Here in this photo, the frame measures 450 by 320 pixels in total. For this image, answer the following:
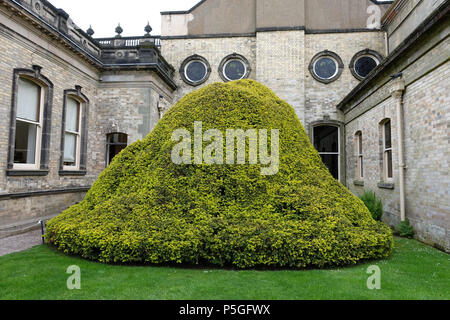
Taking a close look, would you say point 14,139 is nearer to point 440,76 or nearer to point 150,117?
point 150,117

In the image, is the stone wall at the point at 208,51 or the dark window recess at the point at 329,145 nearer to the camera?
the dark window recess at the point at 329,145

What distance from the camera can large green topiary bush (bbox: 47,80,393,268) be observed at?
463 cm

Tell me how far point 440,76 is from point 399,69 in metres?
2.11

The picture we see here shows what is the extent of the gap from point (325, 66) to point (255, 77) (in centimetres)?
387

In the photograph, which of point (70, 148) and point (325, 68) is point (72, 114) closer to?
point (70, 148)

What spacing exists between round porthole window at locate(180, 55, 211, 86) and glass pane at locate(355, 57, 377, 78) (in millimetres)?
8192

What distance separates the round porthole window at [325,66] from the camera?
49.5 feet

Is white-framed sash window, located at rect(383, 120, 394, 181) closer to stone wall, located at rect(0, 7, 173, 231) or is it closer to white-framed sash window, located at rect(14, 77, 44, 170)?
stone wall, located at rect(0, 7, 173, 231)

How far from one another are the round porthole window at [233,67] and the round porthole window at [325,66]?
3688 millimetres

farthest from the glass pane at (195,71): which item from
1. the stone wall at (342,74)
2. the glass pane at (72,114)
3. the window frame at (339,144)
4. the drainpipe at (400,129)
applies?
the drainpipe at (400,129)

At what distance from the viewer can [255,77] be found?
15562 millimetres

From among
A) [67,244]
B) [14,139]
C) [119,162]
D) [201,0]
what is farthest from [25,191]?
[201,0]

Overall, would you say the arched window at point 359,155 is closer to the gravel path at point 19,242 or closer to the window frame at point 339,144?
the window frame at point 339,144

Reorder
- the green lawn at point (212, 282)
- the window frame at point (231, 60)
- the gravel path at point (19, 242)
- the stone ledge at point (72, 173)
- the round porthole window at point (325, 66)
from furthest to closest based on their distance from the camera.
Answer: the window frame at point (231, 60) → the round porthole window at point (325, 66) → the stone ledge at point (72, 173) → the gravel path at point (19, 242) → the green lawn at point (212, 282)
